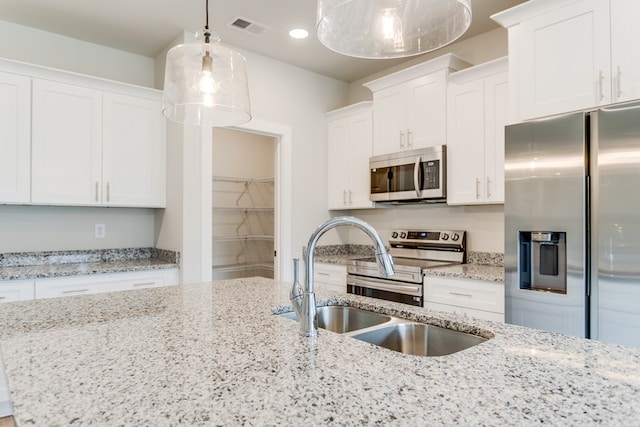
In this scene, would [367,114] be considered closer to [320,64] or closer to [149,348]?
[320,64]

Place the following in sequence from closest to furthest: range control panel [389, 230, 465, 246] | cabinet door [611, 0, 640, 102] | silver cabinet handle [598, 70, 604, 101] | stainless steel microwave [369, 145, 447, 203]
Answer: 1. cabinet door [611, 0, 640, 102]
2. silver cabinet handle [598, 70, 604, 101]
3. stainless steel microwave [369, 145, 447, 203]
4. range control panel [389, 230, 465, 246]

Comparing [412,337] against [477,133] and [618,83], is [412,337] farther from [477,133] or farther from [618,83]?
[477,133]

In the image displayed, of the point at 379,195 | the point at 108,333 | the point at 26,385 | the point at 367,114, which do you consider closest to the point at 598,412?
the point at 26,385

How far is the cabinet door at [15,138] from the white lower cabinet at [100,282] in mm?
649

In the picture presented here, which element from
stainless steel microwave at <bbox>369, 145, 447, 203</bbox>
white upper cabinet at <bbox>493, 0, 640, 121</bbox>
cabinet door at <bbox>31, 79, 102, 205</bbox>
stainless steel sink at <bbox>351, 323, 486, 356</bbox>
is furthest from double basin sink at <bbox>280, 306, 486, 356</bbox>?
cabinet door at <bbox>31, 79, 102, 205</bbox>

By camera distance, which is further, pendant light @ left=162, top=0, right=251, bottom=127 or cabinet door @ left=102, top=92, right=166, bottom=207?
cabinet door @ left=102, top=92, right=166, bottom=207

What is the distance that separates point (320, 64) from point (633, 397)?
368 centimetres

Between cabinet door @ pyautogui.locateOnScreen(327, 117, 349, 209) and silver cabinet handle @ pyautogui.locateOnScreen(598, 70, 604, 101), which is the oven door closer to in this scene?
cabinet door @ pyautogui.locateOnScreen(327, 117, 349, 209)

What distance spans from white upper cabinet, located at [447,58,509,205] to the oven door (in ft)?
2.48

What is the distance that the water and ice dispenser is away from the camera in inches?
84.5

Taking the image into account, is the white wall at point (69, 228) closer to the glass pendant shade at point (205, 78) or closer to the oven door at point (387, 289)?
the oven door at point (387, 289)

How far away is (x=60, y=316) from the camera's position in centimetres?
144

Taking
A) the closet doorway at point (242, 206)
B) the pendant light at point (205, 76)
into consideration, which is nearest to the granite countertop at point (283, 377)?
the pendant light at point (205, 76)

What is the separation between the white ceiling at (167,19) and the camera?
2.81 meters
